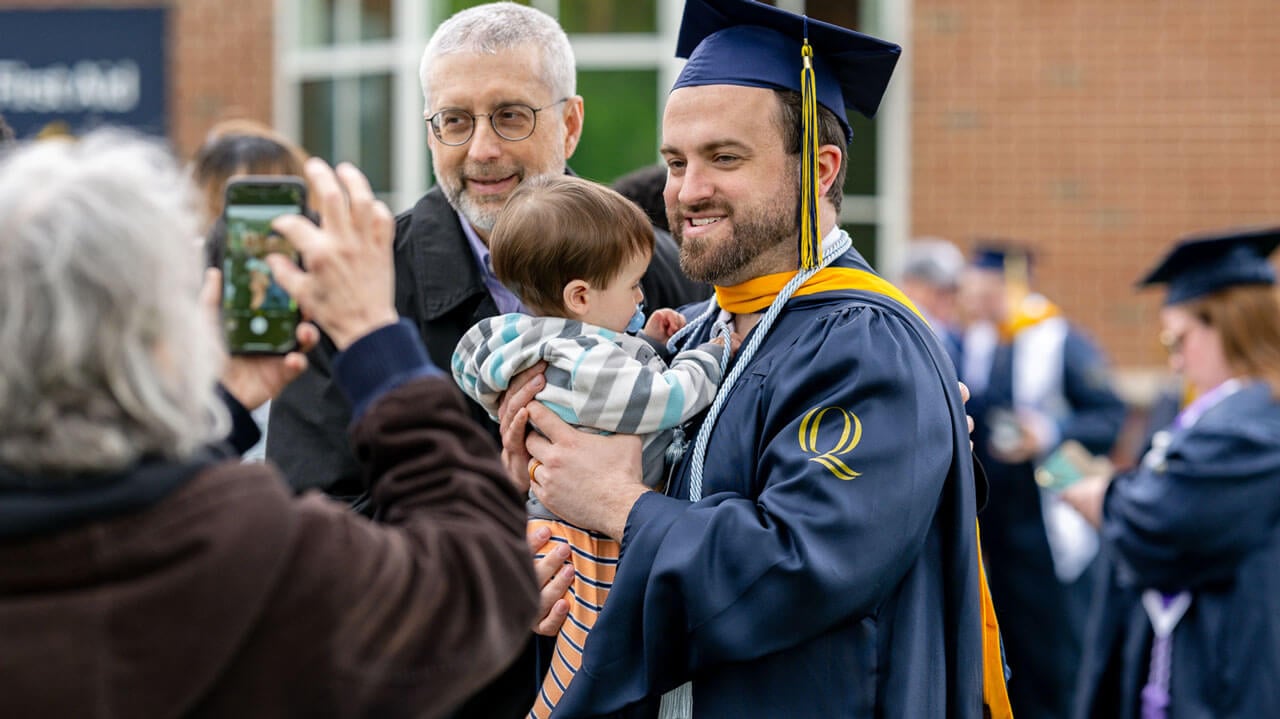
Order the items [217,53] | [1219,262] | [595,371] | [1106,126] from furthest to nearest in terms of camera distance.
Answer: [217,53], [1106,126], [1219,262], [595,371]

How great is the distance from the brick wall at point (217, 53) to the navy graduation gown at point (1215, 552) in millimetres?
6649

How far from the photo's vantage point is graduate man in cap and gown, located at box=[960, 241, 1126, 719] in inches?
299

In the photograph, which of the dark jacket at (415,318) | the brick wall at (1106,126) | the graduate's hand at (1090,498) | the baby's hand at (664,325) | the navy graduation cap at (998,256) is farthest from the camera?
the brick wall at (1106,126)

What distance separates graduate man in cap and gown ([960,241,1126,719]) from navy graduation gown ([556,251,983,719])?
16.3 ft

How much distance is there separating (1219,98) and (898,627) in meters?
7.45

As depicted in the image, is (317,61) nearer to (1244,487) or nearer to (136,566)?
(1244,487)

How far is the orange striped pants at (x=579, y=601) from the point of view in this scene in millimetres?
2857

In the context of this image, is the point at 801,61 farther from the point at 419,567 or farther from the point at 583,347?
the point at 419,567

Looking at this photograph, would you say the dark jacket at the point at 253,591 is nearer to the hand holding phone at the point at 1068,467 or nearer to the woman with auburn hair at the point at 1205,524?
the woman with auburn hair at the point at 1205,524

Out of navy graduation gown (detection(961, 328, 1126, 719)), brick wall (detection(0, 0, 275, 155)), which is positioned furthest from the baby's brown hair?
brick wall (detection(0, 0, 275, 155))

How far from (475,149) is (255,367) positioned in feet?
3.98

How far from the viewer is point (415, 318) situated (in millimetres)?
3281

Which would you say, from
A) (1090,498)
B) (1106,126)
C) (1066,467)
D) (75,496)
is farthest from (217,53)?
(75,496)

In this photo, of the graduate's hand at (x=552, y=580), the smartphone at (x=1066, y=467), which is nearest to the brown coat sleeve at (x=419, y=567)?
the graduate's hand at (x=552, y=580)
